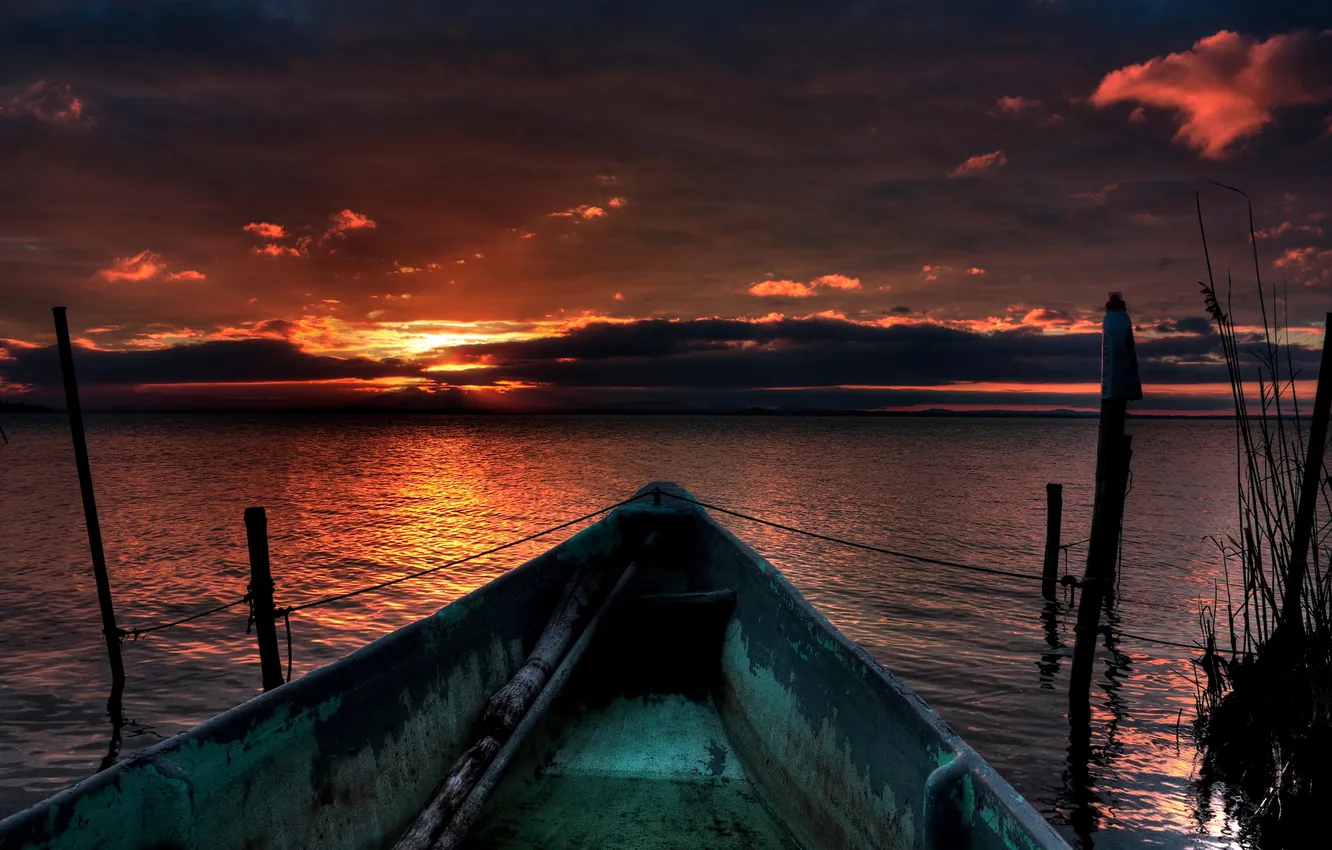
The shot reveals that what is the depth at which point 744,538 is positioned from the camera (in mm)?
21000

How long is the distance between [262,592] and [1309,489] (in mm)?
9778

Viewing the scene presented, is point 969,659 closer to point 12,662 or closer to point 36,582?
point 12,662

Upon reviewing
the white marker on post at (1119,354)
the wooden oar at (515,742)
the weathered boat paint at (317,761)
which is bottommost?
the wooden oar at (515,742)

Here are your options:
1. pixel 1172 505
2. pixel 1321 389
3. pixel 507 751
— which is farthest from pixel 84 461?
pixel 1172 505

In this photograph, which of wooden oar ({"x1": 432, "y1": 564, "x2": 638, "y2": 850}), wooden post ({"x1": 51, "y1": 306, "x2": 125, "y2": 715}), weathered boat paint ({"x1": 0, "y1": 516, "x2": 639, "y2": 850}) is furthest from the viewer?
wooden post ({"x1": 51, "y1": 306, "x2": 125, "y2": 715})

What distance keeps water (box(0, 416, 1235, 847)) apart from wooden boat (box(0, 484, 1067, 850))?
10.8ft

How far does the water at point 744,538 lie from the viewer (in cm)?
744

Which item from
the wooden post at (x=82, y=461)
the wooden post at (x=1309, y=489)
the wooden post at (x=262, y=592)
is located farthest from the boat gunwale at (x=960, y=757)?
the wooden post at (x=82, y=461)

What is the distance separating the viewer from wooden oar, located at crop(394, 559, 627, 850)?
139 inches

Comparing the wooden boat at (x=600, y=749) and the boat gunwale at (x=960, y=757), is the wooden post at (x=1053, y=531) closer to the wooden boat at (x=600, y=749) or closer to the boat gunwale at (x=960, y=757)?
the wooden boat at (x=600, y=749)

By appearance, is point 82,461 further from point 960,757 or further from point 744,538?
point 744,538

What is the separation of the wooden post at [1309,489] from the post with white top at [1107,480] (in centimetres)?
132

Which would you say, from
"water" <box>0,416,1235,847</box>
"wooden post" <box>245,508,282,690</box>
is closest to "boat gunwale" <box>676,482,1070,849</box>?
"water" <box>0,416,1235,847</box>

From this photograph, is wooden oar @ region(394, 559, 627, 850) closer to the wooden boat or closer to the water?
the wooden boat
